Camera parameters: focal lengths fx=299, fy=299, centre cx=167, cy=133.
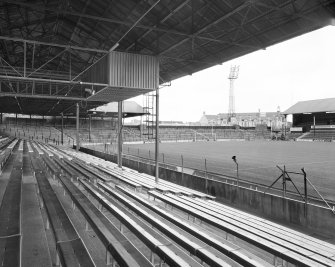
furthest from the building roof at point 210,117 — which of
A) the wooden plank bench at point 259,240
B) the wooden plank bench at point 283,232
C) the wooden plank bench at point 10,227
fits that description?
the wooden plank bench at point 10,227

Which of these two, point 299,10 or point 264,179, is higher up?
point 299,10

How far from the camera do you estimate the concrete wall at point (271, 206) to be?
24.7ft

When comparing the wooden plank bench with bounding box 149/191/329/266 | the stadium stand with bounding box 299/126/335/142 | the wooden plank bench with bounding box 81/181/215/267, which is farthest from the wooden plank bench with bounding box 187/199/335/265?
the stadium stand with bounding box 299/126/335/142

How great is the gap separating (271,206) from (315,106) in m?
73.6

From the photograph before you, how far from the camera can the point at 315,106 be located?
73.9 m

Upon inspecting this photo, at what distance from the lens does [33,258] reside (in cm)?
477

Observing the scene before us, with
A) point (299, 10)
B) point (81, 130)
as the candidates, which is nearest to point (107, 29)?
point (299, 10)

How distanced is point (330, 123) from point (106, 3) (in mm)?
73281

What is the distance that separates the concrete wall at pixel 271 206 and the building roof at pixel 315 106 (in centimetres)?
6751

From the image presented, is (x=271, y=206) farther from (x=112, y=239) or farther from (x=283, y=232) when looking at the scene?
(x=112, y=239)

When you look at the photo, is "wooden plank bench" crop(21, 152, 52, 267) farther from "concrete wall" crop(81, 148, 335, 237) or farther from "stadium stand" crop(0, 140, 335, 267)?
"concrete wall" crop(81, 148, 335, 237)

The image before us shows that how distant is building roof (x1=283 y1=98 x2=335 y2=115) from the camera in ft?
230

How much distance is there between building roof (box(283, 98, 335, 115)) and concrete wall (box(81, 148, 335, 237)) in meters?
67.5

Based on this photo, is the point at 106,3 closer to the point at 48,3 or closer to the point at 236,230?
the point at 48,3
